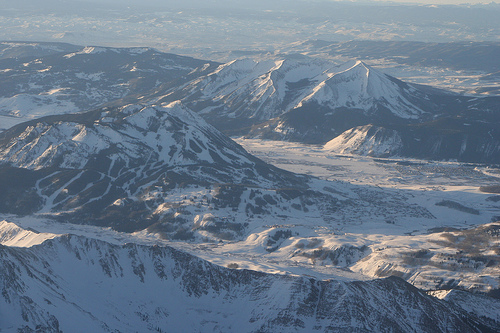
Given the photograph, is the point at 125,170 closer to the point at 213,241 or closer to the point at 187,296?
the point at 213,241

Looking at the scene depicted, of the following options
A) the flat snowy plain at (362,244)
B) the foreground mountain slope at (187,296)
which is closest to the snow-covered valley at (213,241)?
the foreground mountain slope at (187,296)

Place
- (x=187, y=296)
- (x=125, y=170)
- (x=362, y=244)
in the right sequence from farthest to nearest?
(x=125, y=170) < (x=362, y=244) < (x=187, y=296)

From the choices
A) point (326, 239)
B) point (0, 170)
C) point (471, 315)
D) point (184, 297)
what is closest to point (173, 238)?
point (326, 239)

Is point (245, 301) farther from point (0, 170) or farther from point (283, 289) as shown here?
point (0, 170)

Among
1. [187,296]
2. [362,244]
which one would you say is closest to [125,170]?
[362,244]

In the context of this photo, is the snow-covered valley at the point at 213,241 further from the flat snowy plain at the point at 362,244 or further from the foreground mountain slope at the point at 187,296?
the flat snowy plain at the point at 362,244

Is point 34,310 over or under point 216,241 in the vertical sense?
over

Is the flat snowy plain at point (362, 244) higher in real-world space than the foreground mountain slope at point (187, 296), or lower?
lower

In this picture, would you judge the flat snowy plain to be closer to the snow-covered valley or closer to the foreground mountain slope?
the snow-covered valley
